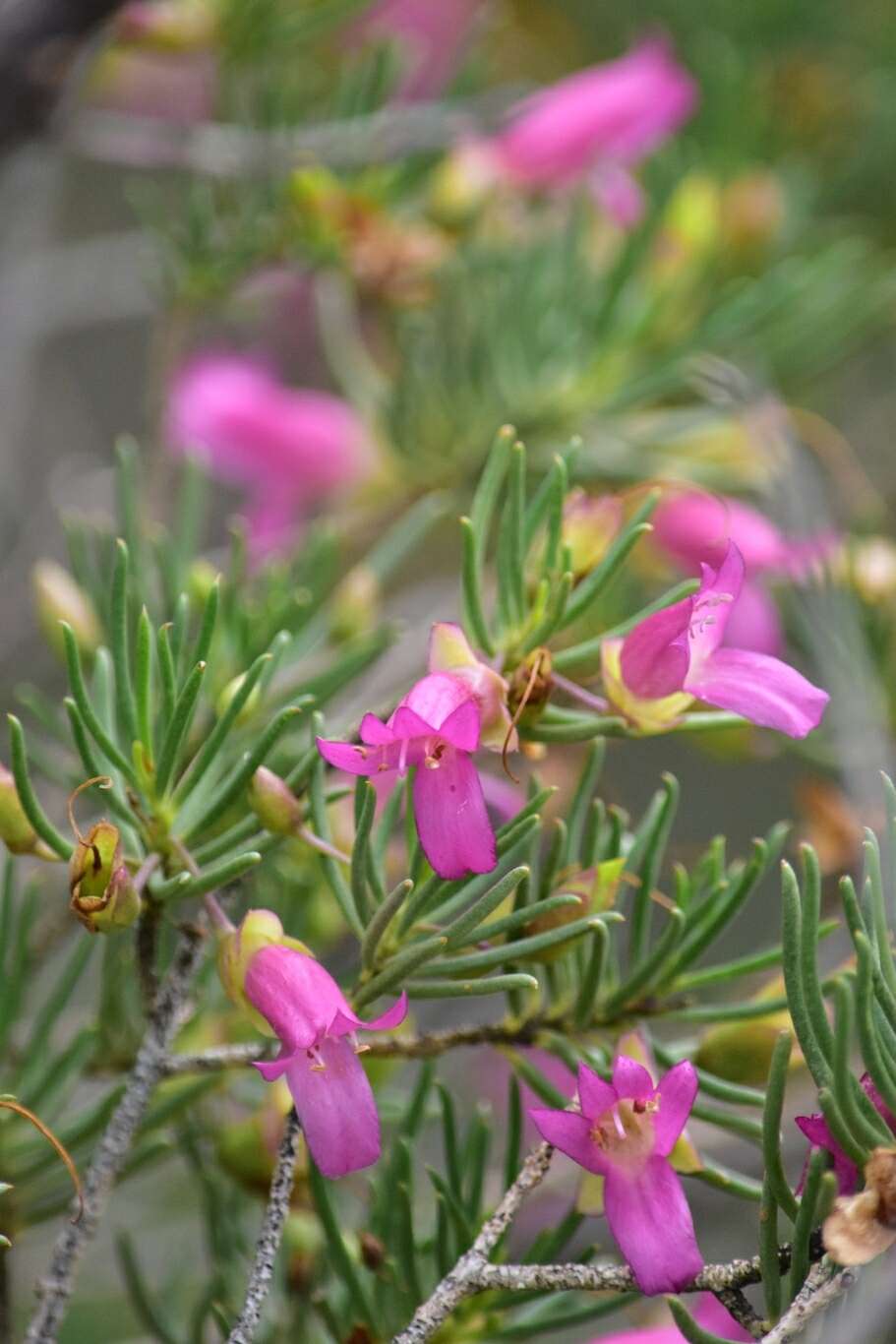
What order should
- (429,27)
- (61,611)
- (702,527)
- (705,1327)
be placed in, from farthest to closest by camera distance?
(429,27), (702,527), (61,611), (705,1327)

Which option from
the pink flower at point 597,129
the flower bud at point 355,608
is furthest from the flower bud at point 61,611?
the pink flower at point 597,129

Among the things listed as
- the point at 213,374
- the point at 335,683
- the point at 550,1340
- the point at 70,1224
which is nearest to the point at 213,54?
the point at 213,374

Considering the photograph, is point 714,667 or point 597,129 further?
point 597,129

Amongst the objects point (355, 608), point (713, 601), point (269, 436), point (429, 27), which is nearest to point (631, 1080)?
point (713, 601)

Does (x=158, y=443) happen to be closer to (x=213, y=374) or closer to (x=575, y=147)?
(x=213, y=374)

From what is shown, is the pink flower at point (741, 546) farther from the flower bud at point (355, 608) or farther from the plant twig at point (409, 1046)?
the plant twig at point (409, 1046)

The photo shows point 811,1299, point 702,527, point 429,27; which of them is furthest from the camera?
point 429,27

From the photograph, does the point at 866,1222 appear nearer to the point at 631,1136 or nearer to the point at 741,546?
the point at 631,1136

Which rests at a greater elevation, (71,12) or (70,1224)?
(71,12)
